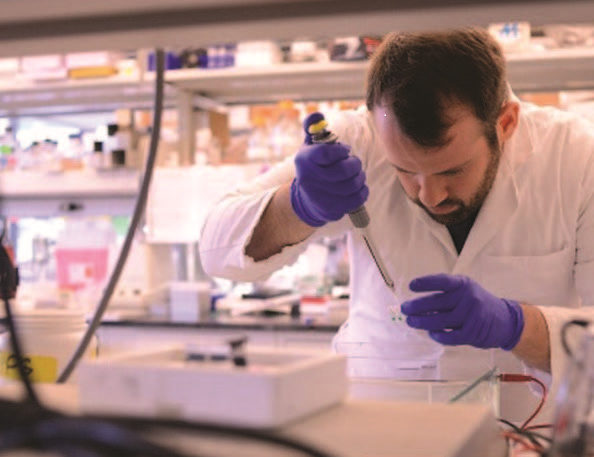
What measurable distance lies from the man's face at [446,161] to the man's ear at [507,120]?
0.18ft

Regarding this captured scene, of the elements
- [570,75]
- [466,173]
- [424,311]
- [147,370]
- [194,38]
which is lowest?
[424,311]

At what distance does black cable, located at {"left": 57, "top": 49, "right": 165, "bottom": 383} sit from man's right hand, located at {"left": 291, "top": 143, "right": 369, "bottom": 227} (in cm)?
61

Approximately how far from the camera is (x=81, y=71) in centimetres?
400

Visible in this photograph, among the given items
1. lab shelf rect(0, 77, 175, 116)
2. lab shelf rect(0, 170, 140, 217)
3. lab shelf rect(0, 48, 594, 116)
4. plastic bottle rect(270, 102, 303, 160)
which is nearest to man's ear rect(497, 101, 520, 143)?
lab shelf rect(0, 48, 594, 116)

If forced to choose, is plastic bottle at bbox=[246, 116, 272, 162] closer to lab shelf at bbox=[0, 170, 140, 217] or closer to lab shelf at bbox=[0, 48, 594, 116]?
lab shelf at bbox=[0, 48, 594, 116]

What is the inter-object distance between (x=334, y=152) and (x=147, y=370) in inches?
37.2

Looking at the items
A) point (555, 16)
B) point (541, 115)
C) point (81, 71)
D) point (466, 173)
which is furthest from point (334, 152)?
point (81, 71)

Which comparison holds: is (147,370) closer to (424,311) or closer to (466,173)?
(424,311)

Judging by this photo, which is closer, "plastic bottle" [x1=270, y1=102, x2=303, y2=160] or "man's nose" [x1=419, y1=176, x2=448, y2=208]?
"man's nose" [x1=419, y1=176, x2=448, y2=208]

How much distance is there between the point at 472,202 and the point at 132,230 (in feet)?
3.20

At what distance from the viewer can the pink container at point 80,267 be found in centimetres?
400

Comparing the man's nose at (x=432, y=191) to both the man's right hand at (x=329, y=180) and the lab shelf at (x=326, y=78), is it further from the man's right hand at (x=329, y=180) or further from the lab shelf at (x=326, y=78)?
the lab shelf at (x=326, y=78)

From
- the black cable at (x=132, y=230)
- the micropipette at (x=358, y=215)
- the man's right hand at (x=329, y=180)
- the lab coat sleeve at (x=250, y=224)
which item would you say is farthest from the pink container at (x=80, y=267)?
the black cable at (x=132, y=230)

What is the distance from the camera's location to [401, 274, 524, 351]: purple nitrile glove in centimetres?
133
